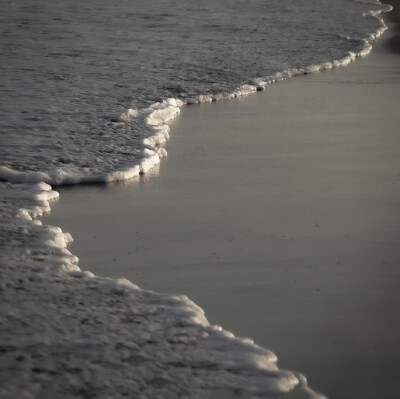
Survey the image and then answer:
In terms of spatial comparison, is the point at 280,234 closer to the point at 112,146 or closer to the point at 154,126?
the point at 112,146

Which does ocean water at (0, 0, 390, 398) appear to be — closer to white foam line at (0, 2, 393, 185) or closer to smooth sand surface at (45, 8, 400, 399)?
white foam line at (0, 2, 393, 185)

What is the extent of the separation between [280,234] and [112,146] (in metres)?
2.62

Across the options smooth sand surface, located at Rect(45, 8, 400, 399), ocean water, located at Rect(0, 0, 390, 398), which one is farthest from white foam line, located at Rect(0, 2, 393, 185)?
smooth sand surface, located at Rect(45, 8, 400, 399)

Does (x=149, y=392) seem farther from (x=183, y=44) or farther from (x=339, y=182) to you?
(x=183, y=44)

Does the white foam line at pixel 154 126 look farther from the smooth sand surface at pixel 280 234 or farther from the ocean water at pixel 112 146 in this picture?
the smooth sand surface at pixel 280 234

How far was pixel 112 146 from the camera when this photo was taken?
774 cm

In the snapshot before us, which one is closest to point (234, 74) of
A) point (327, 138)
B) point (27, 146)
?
point (327, 138)

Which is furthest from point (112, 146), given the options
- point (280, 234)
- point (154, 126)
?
point (280, 234)

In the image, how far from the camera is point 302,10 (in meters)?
20.5

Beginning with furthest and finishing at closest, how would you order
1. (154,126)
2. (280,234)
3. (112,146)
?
1. (154,126)
2. (112,146)
3. (280,234)

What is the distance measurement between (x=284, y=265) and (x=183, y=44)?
956 cm

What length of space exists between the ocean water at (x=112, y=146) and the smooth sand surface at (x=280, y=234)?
0.18 m

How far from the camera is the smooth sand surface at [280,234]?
4.13 metres

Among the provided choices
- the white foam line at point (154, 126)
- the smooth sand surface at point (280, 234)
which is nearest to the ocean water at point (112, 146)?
the white foam line at point (154, 126)
